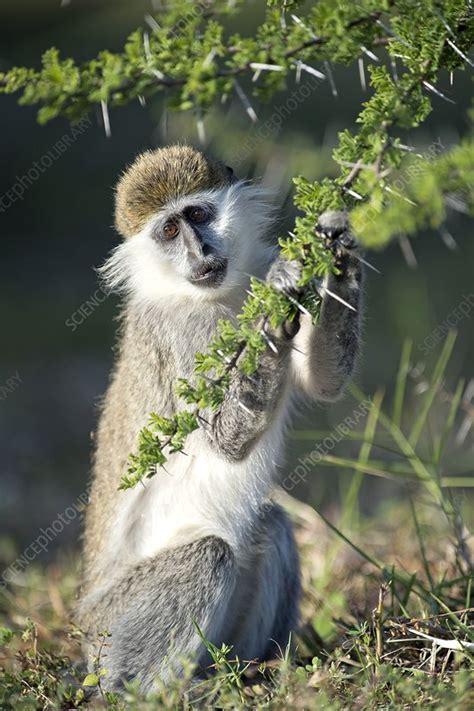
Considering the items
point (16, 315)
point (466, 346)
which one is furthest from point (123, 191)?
point (16, 315)

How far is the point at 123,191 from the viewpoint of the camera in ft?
14.8

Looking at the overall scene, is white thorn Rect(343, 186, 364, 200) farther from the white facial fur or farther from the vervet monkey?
the white facial fur

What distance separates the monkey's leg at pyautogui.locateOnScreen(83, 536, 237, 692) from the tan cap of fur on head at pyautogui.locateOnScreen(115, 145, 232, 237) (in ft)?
5.15

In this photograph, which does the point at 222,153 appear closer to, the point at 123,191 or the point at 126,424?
the point at 123,191

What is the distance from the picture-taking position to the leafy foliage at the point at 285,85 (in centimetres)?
273

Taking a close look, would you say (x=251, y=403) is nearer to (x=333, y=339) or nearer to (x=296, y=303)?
(x=333, y=339)

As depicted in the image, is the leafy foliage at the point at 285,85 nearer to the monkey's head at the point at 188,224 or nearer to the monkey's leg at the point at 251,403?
the monkey's leg at the point at 251,403

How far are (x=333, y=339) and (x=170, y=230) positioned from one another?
1.00 meters

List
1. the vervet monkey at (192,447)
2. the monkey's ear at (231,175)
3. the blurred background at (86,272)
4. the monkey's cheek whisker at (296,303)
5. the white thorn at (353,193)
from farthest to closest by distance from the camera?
the blurred background at (86,272) < the monkey's ear at (231,175) < the vervet monkey at (192,447) < the monkey's cheek whisker at (296,303) < the white thorn at (353,193)

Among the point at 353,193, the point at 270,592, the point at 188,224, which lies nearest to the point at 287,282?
the point at 353,193

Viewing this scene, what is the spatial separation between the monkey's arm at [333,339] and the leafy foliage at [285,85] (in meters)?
0.54

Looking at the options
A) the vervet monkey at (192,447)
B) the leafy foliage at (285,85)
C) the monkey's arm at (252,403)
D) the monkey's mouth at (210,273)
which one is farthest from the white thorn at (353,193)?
the monkey's mouth at (210,273)

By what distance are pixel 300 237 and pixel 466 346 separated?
25.3 feet

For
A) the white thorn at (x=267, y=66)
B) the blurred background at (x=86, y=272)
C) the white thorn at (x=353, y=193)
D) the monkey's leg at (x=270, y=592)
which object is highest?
the white thorn at (x=267, y=66)
